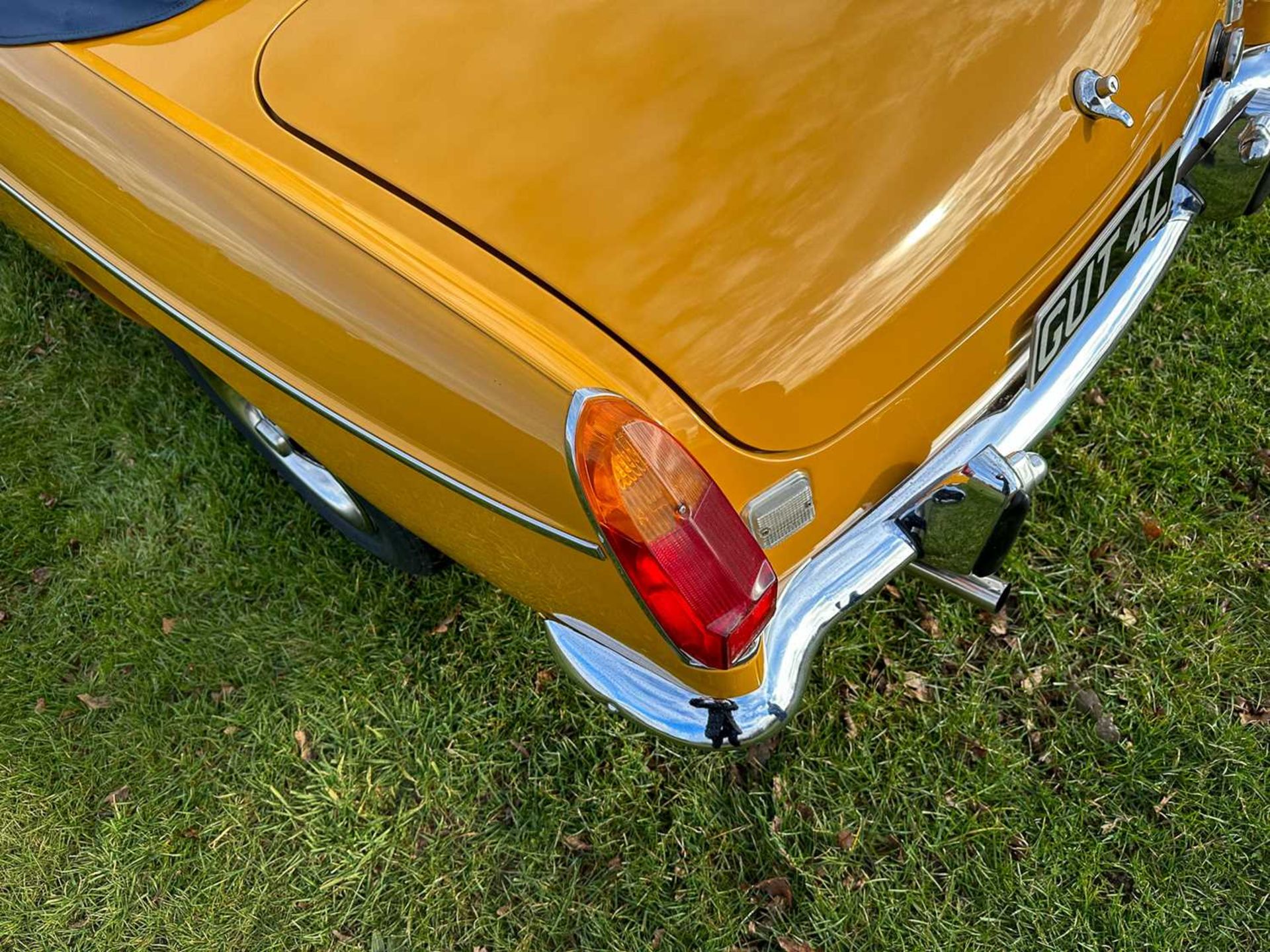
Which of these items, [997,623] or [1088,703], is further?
[997,623]

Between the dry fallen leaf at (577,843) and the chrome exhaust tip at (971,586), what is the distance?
96 centimetres

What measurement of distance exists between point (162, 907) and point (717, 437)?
1777 mm

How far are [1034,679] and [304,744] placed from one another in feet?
5.74

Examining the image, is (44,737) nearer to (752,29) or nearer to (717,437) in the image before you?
(717,437)

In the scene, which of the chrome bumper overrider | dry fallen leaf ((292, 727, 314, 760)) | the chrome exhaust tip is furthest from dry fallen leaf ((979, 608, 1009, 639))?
dry fallen leaf ((292, 727, 314, 760))

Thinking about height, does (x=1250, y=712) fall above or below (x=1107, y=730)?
above

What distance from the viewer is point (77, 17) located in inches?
76.2

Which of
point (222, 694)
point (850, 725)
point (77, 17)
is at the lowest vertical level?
point (222, 694)

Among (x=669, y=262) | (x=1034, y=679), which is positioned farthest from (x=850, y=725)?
(x=669, y=262)

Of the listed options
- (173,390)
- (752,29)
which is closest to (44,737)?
(173,390)

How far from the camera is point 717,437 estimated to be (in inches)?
54.9

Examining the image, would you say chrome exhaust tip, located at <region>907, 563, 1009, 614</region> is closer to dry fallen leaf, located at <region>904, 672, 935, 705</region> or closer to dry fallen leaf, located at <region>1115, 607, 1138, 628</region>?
dry fallen leaf, located at <region>904, 672, 935, 705</region>

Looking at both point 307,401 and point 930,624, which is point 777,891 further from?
point 307,401

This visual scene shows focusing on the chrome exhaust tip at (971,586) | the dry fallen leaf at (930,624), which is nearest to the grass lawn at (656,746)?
the dry fallen leaf at (930,624)
